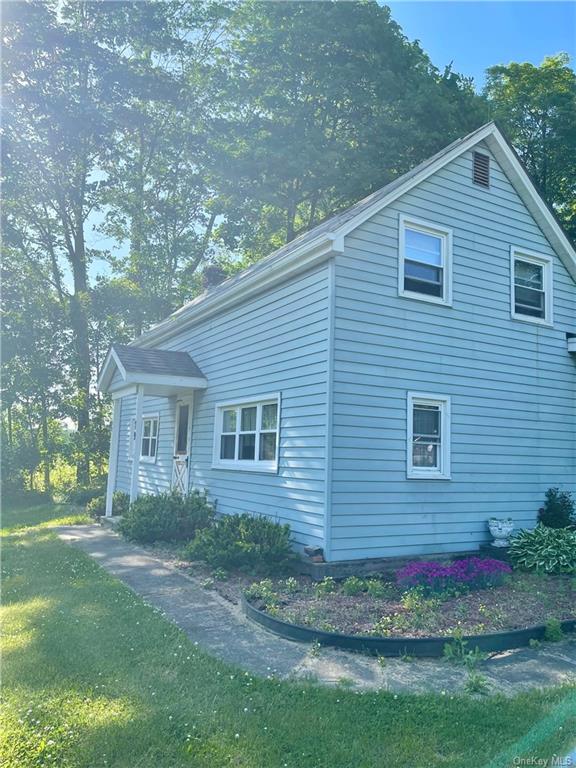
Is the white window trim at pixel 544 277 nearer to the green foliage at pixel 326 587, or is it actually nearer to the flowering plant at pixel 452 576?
the flowering plant at pixel 452 576

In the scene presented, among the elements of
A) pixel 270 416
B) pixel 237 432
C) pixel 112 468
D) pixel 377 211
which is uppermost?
pixel 377 211

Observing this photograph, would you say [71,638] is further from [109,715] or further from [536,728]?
[536,728]

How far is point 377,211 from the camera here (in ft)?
29.0

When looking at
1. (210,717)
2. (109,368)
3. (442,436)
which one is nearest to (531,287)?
(442,436)

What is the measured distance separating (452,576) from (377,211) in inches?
210

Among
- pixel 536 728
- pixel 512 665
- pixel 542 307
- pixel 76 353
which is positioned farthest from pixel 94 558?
pixel 76 353

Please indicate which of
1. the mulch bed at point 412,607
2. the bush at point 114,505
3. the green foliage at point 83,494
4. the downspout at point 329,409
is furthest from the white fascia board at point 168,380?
the green foliage at point 83,494

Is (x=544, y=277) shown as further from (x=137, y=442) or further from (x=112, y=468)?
(x=112, y=468)

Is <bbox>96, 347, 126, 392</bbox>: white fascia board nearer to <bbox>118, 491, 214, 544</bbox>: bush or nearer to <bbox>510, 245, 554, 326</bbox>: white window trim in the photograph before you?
<bbox>118, 491, 214, 544</bbox>: bush

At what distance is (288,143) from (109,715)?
21.2 m

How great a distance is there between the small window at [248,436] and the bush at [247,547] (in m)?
1.16

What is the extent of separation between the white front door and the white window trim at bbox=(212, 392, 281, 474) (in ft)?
5.27

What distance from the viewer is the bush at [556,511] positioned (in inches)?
405

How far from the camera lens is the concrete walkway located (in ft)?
15.3
